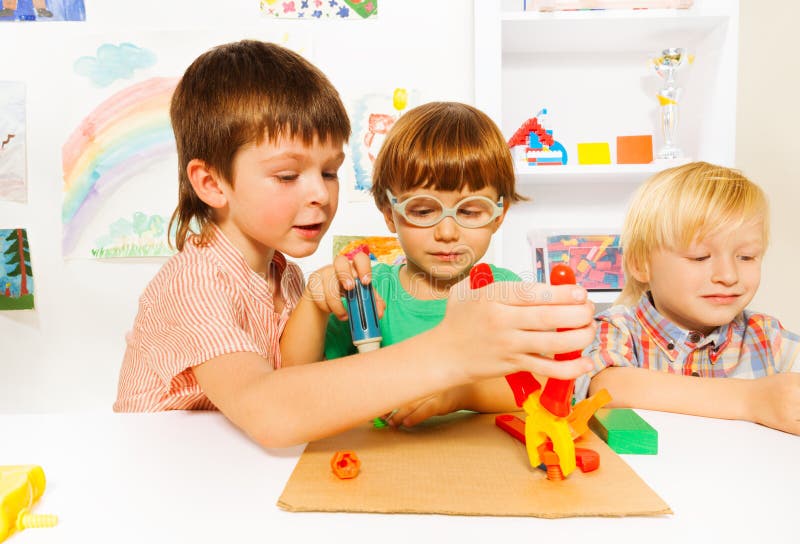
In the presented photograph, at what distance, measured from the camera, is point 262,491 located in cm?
47

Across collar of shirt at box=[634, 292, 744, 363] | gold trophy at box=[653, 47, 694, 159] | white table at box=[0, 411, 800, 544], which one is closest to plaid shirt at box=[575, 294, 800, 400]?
collar of shirt at box=[634, 292, 744, 363]

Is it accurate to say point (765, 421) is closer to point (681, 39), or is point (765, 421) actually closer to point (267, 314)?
point (267, 314)

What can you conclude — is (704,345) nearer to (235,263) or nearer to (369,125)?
(235,263)

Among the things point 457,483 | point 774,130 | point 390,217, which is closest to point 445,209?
point 390,217

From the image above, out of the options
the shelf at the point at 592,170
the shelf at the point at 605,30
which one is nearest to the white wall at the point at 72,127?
the shelf at the point at 605,30

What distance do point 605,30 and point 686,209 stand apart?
947 millimetres

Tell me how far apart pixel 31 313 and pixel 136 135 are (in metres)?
0.63

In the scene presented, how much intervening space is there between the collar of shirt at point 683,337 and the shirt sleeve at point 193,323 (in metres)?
0.63

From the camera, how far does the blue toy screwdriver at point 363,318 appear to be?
0.67 m

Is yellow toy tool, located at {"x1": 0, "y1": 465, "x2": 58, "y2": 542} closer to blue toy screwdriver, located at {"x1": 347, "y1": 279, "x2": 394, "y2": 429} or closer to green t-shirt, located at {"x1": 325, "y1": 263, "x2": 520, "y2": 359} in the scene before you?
blue toy screwdriver, located at {"x1": 347, "y1": 279, "x2": 394, "y2": 429}

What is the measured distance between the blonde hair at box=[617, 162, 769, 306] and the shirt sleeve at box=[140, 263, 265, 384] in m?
0.64

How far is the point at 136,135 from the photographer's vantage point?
1.85 meters

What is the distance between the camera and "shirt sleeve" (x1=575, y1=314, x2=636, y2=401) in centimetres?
88

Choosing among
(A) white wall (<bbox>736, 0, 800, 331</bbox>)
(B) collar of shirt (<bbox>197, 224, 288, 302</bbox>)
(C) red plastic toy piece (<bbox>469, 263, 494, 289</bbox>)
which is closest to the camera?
(C) red plastic toy piece (<bbox>469, 263, 494, 289</bbox>)
